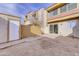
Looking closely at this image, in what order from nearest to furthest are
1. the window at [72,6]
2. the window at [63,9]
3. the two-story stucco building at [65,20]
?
the two-story stucco building at [65,20] < the window at [72,6] < the window at [63,9]

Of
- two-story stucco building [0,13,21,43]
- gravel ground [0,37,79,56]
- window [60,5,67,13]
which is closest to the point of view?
gravel ground [0,37,79,56]

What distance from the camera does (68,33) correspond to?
9398 millimetres

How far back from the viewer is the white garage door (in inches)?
288

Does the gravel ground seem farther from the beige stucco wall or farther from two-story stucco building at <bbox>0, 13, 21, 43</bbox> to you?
the beige stucco wall

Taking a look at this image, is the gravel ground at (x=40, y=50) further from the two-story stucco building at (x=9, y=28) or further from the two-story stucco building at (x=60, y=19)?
the two-story stucco building at (x=60, y=19)

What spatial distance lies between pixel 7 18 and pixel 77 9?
5.37 m

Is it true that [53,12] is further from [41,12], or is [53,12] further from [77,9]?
[77,9]

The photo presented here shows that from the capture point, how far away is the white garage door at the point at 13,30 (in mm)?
7320

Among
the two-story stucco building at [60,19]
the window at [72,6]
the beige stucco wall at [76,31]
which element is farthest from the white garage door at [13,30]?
the window at [72,6]

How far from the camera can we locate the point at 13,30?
764cm

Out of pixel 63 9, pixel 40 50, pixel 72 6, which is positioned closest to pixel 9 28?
pixel 40 50

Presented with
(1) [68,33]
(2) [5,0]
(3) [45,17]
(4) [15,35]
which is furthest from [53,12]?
(2) [5,0]

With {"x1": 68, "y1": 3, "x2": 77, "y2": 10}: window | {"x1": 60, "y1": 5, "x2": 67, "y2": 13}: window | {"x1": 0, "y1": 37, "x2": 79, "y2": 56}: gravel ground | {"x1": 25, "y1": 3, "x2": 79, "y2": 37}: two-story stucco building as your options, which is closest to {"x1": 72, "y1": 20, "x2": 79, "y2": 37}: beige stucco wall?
{"x1": 25, "y1": 3, "x2": 79, "y2": 37}: two-story stucco building

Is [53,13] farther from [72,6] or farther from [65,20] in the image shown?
[72,6]
